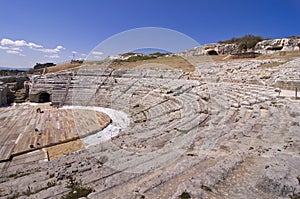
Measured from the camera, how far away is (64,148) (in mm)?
9984

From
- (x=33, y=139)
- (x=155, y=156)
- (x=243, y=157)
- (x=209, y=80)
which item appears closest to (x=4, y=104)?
(x=33, y=139)

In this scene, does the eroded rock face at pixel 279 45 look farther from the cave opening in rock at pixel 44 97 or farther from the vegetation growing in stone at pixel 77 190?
the vegetation growing in stone at pixel 77 190

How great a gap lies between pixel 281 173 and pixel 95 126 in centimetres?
1172

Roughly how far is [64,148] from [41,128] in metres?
4.05

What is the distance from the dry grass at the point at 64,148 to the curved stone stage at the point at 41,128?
0.36 metres

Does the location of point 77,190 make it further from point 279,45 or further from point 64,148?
point 279,45

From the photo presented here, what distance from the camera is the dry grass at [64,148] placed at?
9289 mm

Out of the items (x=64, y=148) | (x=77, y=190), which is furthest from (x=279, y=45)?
(x=77, y=190)

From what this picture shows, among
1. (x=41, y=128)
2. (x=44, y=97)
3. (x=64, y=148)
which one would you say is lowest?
(x=64, y=148)

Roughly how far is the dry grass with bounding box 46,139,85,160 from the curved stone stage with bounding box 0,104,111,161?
364 mm

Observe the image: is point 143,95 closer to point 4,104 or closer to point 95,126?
point 95,126

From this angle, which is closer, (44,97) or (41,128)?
(41,128)

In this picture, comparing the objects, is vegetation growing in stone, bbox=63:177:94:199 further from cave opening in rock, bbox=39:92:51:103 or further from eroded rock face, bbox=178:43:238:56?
eroded rock face, bbox=178:43:238:56

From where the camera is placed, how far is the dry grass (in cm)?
929
